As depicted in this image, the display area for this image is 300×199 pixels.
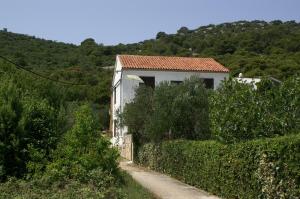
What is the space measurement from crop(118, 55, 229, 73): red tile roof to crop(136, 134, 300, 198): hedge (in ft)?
67.4

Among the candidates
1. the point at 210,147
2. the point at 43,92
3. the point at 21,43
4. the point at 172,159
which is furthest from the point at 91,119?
the point at 21,43

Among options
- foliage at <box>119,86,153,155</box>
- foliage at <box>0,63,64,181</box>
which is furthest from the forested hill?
foliage at <box>0,63,64,181</box>

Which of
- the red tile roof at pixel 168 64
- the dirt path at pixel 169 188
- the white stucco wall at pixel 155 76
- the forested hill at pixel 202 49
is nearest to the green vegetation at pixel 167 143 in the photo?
the dirt path at pixel 169 188

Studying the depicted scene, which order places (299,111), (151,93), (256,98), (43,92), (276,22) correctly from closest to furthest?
(299,111), (256,98), (43,92), (151,93), (276,22)

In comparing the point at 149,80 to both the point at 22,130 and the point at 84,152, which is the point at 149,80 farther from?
the point at 84,152

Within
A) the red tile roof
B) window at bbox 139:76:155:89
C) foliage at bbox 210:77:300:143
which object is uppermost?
the red tile roof

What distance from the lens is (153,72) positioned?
44531mm

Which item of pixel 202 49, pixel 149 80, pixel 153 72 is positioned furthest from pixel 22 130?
pixel 202 49

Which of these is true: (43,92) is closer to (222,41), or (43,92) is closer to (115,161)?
(115,161)

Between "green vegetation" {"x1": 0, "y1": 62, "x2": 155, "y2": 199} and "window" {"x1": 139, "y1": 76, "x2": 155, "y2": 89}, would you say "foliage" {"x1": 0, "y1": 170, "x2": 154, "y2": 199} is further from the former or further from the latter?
"window" {"x1": 139, "y1": 76, "x2": 155, "y2": 89}

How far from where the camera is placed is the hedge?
1260 cm

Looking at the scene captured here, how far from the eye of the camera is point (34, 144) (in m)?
17.4

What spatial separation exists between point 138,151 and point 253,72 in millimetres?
22972

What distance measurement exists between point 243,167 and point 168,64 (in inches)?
1214
